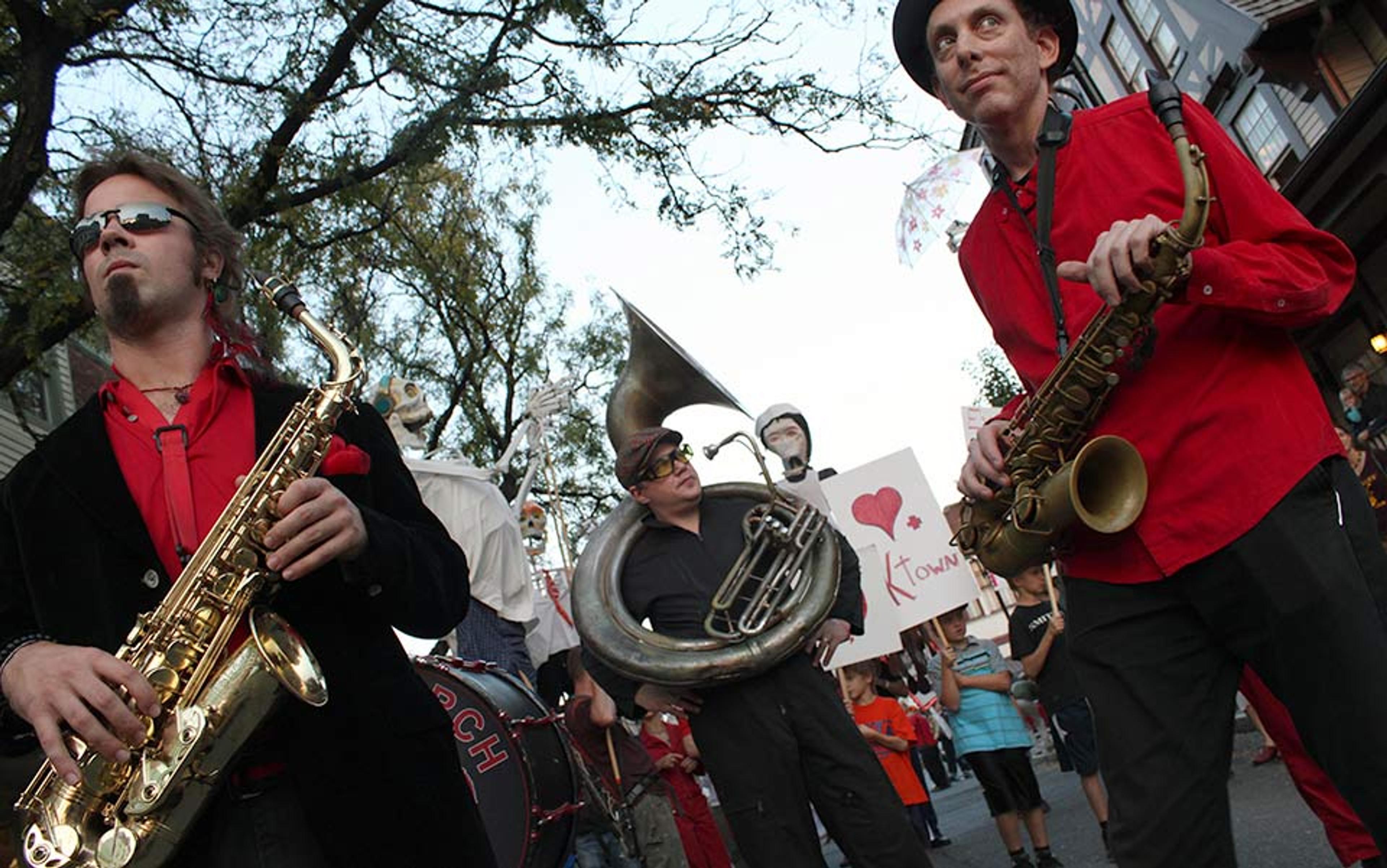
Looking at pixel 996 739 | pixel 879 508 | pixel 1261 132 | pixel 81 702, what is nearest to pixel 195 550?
pixel 81 702

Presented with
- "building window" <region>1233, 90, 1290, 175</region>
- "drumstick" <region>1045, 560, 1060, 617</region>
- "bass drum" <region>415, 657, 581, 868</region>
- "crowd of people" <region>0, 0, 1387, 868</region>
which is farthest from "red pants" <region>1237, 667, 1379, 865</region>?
"building window" <region>1233, 90, 1290, 175</region>

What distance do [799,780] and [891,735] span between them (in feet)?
13.3

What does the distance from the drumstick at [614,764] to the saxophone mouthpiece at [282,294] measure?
4.49 m

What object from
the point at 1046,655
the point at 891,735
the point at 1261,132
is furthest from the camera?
the point at 1261,132

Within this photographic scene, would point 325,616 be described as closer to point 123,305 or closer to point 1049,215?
point 123,305

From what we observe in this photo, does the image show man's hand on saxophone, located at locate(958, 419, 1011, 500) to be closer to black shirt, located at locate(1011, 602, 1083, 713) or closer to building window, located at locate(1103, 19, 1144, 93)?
black shirt, located at locate(1011, 602, 1083, 713)

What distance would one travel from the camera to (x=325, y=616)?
2355 millimetres

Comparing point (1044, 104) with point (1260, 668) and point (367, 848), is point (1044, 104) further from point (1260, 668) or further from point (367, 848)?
point (367, 848)

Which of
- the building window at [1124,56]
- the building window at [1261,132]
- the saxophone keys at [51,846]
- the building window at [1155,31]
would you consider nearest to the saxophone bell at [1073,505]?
the saxophone keys at [51,846]

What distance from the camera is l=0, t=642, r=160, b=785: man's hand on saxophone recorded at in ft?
6.32

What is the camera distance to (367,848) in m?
2.10

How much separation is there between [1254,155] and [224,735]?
22.4 metres

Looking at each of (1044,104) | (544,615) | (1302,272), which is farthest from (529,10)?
(1302,272)

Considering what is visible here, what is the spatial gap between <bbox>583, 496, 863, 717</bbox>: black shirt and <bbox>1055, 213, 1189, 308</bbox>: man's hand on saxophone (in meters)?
2.83
